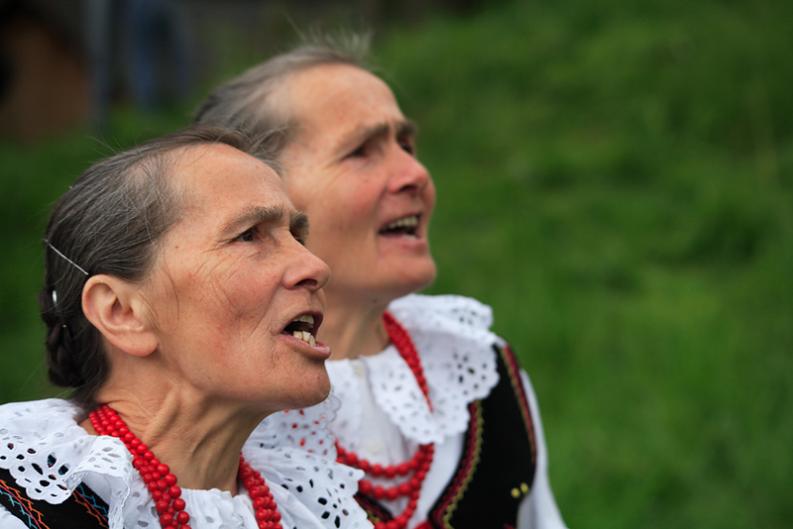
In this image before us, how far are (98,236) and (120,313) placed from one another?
139 millimetres

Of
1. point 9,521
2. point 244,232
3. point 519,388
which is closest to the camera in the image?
point 9,521

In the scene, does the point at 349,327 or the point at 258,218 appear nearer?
the point at 258,218

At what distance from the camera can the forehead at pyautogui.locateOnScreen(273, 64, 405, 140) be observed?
Answer: 8.36ft

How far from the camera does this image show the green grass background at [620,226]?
4.25 meters

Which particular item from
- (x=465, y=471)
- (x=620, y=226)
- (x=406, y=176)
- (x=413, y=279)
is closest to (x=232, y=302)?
(x=413, y=279)

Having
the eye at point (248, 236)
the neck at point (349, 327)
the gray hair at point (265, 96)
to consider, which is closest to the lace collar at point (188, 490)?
the neck at point (349, 327)

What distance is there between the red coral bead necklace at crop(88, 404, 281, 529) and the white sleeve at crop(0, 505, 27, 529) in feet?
0.65

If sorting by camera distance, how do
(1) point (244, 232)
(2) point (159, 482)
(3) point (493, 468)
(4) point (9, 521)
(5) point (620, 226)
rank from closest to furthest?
(4) point (9, 521)
(2) point (159, 482)
(1) point (244, 232)
(3) point (493, 468)
(5) point (620, 226)

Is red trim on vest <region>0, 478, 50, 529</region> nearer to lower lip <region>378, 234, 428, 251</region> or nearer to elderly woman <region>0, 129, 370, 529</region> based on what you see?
elderly woman <region>0, 129, 370, 529</region>

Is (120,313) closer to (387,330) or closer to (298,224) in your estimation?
(298,224)

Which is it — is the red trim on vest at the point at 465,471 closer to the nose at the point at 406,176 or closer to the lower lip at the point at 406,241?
the lower lip at the point at 406,241

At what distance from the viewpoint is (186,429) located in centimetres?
191

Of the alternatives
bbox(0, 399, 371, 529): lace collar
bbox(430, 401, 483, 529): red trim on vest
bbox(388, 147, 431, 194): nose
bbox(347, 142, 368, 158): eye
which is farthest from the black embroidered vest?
bbox(347, 142, 368, 158): eye

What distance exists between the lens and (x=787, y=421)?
4.25 m
